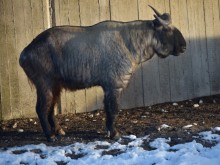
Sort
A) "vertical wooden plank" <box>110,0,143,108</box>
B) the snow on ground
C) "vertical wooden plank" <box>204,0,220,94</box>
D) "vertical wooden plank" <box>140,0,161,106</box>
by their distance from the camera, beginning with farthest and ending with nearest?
"vertical wooden plank" <box>204,0,220,94</box> < "vertical wooden plank" <box>140,0,161,106</box> < "vertical wooden plank" <box>110,0,143,108</box> < the snow on ground

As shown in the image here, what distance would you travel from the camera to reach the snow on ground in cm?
552

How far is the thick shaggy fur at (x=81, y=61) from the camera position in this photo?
6473 millimetres

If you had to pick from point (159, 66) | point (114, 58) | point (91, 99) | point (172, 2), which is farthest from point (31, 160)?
point (172, 2)

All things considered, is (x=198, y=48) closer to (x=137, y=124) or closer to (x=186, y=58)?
(x=186, y=58)

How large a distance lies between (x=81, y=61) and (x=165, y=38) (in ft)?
3.97

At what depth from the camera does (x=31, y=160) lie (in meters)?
5.70

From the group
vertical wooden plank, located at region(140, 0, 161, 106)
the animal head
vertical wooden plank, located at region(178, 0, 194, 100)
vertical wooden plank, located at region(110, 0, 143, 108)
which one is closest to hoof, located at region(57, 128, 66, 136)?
the animal head

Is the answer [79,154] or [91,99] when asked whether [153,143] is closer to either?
[79,154]

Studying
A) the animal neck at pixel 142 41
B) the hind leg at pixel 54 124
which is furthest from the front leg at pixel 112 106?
the hind leg at pixel 54 124

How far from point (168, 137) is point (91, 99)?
230cm

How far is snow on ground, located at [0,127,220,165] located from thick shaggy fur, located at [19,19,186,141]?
0.45m

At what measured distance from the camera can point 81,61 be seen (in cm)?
661

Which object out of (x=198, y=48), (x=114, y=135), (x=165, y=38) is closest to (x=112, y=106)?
(x=114, y=135)

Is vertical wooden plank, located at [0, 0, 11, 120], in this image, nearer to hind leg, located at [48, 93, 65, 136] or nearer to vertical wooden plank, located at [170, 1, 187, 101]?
hind leg, located at [48, 93, 65, 136]
